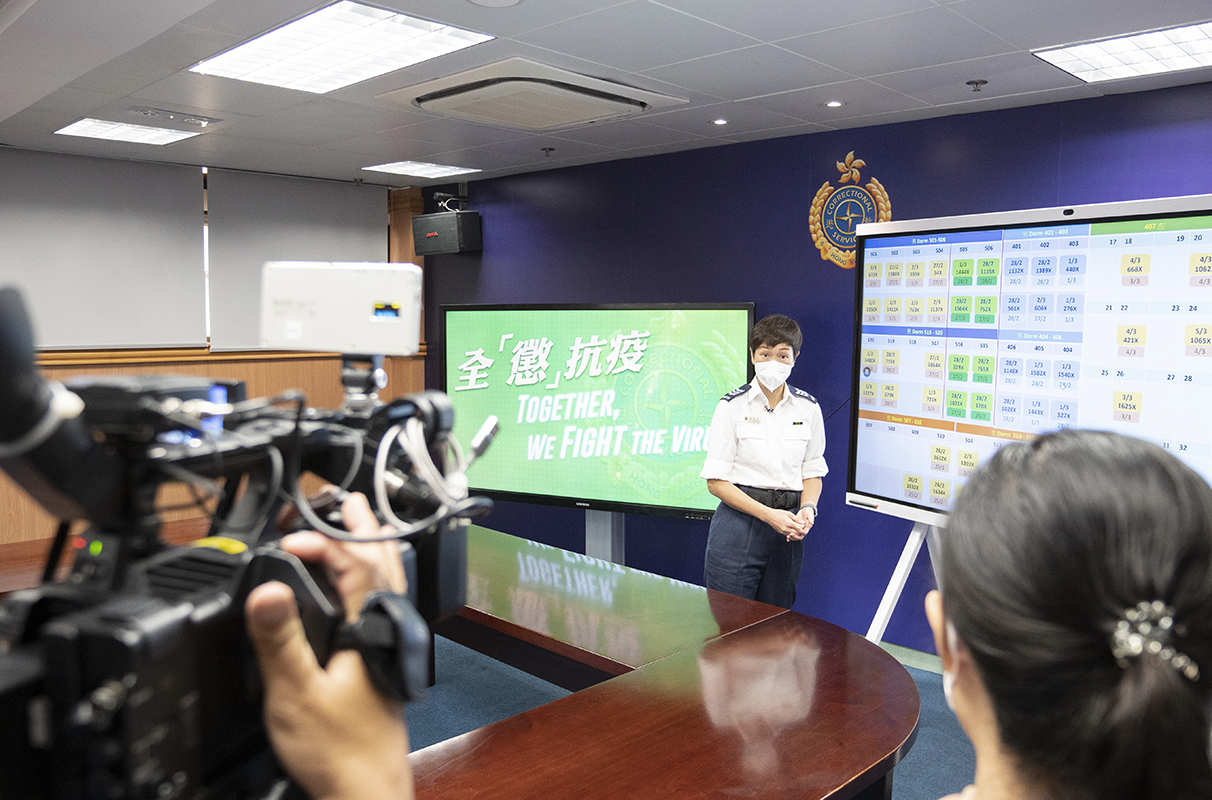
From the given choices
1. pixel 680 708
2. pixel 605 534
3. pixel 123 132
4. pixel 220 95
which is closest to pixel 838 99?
pixel 605 534

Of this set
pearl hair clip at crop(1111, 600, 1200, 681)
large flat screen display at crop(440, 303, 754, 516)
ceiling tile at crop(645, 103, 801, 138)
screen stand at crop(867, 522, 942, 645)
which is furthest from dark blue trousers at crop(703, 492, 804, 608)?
pearl hair clip at crop(1111, 600, 1200, 681)

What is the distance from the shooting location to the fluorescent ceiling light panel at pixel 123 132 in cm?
445

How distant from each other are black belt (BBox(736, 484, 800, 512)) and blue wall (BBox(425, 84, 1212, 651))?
1.02m

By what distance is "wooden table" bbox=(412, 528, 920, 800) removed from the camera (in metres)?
1.50

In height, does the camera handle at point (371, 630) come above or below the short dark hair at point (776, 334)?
below

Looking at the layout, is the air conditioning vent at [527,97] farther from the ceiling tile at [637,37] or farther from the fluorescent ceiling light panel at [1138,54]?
the fluorescent ceiling light panel at [1138,54]

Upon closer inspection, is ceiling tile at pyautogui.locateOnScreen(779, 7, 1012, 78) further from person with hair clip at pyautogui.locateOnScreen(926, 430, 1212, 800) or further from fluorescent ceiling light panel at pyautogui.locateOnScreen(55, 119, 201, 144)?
fluorescent ceiling light panel at pyautogui.locateOnScreen(55, 119, 201, 144)

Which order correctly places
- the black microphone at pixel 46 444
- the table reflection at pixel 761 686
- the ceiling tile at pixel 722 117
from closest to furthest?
1. the black microphone at pixel 46 444
2. the table reflection at pixel 761 686
3. the ceiling tile at pixel 722 117

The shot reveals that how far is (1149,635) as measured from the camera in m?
0.62

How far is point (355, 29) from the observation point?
111 inches

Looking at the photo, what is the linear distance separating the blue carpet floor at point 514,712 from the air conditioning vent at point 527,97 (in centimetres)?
244

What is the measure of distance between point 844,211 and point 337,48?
2.47 metres

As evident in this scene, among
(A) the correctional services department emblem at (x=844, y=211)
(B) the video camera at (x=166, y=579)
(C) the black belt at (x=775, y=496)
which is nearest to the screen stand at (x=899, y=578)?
(C) the black belt at (x=775, y=496)

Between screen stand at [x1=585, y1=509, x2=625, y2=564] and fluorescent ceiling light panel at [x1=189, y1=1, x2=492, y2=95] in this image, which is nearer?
fluorescent ceiling light panel at [x1=189, y1=1, x2=492, y2=95]
